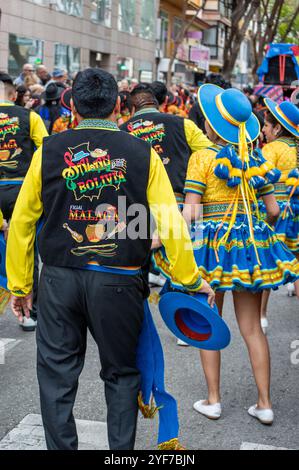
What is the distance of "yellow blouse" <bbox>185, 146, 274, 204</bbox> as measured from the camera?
15.2ft

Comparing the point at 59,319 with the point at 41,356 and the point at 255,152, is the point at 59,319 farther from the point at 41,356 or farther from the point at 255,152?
the point at 255,152

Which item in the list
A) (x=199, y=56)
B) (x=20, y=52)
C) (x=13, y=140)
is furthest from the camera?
(x=199, y=56)

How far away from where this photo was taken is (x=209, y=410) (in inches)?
192

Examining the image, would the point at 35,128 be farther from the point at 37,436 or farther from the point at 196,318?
the point at 196,318

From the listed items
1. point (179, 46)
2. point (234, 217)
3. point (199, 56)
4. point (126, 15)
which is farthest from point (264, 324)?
point (199, 56)

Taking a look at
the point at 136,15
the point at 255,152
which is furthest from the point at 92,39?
the point at 255,152

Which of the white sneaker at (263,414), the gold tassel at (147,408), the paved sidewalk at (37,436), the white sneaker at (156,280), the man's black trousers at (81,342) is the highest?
the man's black trousers at (81,342)

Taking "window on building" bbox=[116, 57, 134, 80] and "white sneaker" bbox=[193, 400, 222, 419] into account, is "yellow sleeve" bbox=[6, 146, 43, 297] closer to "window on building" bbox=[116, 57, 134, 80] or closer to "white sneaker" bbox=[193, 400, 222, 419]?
"white sneaker" bbox=[193, 400, 222, 419]

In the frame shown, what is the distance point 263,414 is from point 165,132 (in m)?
2.76

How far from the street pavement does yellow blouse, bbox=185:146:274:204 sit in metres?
1.39

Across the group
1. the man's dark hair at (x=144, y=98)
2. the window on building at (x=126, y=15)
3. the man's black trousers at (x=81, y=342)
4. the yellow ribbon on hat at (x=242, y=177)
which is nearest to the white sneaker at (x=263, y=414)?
the yellow ribbon on hat at (x=242, y=177)

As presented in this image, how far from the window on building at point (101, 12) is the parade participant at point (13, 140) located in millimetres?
23648

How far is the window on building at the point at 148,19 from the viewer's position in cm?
3553

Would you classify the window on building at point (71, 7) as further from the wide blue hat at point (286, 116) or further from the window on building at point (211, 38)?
the window on building at point (211, 38)
